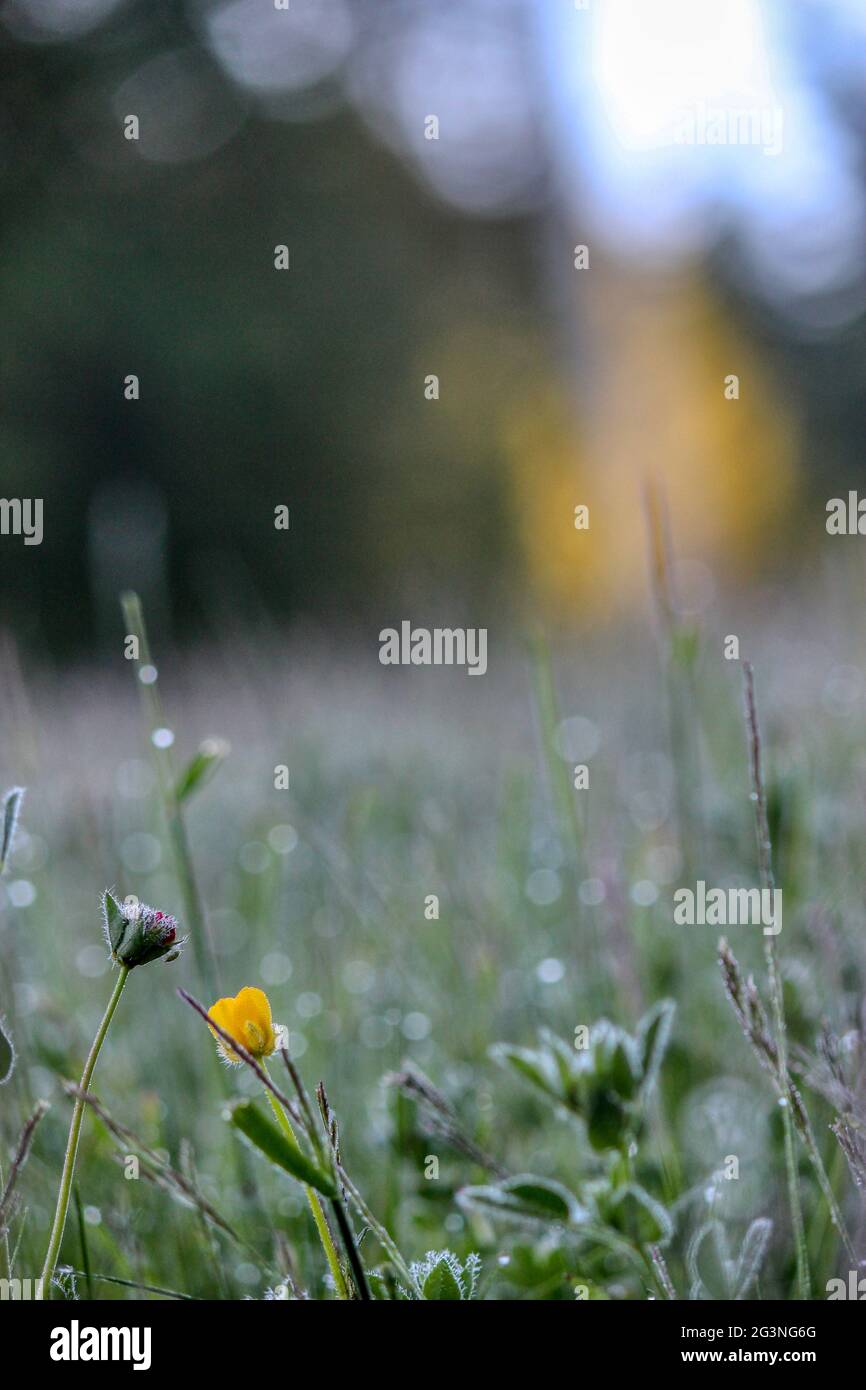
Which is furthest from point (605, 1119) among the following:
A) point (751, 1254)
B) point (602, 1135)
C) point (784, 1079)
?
point (784, 1079)

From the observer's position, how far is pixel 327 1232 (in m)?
0.55

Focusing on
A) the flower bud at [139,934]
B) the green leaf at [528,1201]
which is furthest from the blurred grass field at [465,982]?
the flower bud at [139,934]

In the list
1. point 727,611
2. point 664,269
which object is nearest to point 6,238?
point 664,269

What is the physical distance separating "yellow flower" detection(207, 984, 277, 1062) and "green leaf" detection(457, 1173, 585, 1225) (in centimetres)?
23

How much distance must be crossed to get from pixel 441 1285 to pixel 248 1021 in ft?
0.65

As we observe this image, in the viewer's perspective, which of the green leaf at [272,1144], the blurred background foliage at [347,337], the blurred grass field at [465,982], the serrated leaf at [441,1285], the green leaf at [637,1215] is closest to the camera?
the green leaf at [272,1144]

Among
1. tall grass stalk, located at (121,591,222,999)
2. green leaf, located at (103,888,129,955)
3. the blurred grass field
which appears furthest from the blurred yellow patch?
green leaf, located at (103,888,129,955)

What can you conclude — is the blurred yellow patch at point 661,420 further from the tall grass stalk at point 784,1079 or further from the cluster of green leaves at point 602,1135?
the tall grass stalk at point 784,1079

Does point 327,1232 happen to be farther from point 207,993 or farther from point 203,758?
point 207,993

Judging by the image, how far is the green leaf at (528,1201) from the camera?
2.26 ft

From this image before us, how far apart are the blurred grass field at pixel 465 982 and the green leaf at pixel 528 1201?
0.15 feet

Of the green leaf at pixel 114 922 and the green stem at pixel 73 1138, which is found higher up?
the green leaf at pixel 114 922

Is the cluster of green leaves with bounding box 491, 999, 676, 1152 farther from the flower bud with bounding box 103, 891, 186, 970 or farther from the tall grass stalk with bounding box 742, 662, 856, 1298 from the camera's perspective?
the flower bud with bounding box 103, 891, 186, 970

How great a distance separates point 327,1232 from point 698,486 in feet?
31.2
